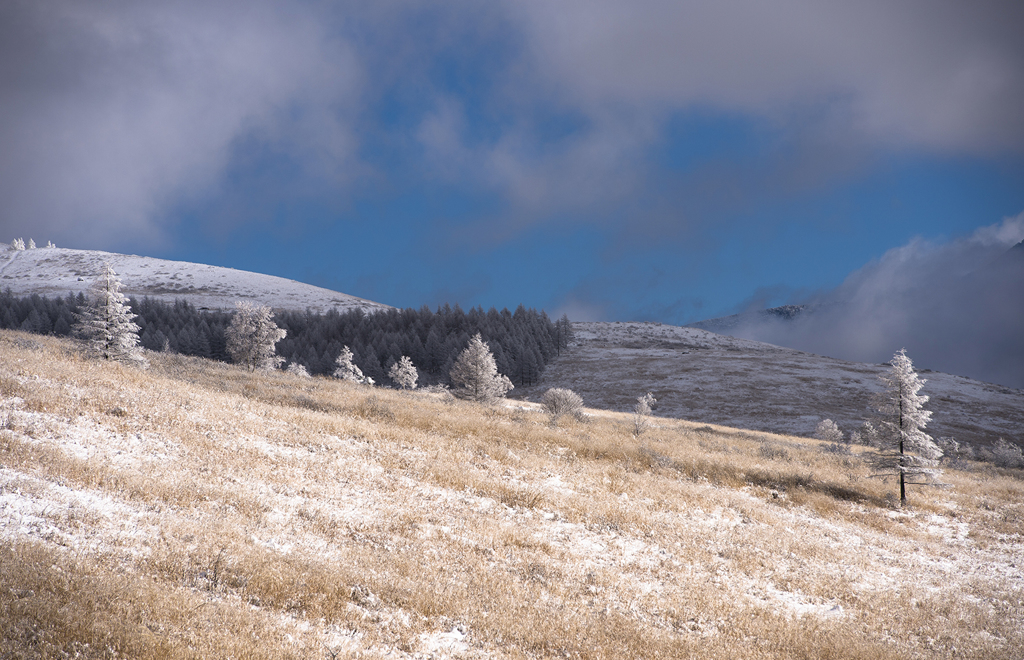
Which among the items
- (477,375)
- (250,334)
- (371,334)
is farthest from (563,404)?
(371,334)

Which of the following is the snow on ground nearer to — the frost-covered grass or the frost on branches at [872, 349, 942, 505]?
the frost on branches at [872, 349, 942, 505]

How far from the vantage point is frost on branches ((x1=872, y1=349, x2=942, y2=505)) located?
2094 cm

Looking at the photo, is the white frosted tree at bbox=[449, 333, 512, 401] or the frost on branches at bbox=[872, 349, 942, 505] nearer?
the frost on branches at bbox=[872, 349, 942, 505]

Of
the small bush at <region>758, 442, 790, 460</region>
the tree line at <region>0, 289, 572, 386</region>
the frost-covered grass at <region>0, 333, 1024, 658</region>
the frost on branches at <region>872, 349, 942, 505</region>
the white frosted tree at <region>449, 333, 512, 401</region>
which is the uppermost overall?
the tree line at <region>0, 289, 572, 386</region>

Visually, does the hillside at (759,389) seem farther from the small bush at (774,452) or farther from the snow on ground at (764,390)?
the small bush at (774,452)

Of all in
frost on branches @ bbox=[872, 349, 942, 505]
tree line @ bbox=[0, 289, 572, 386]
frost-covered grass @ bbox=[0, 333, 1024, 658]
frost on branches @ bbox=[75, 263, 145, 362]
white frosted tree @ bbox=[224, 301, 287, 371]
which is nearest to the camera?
frost-covered grass @ bbox=[0, 333, 1024, 658]

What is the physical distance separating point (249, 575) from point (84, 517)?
3.37 meters

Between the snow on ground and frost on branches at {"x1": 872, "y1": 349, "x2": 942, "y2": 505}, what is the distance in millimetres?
45352

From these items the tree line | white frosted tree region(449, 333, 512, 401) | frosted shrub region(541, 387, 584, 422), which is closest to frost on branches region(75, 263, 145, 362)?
frosted shrub region(541, 387, 584, 422)

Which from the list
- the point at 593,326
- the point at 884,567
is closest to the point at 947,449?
the point at 884,567

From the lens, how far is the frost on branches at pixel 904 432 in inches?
824

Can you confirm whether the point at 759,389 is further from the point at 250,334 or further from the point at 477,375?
the point at 250,334

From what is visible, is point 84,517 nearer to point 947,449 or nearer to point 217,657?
point 217,657

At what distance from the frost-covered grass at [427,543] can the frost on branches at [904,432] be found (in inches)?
62.3
